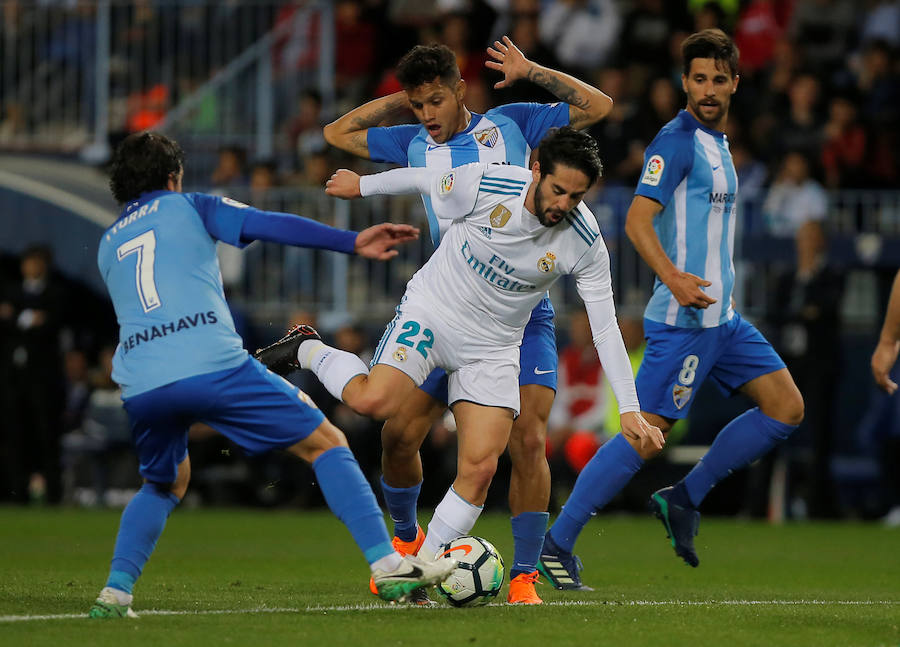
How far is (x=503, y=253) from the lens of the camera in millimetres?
7004

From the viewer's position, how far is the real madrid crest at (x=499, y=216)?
6977 millimetres

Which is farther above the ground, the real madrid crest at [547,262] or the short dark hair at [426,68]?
the short dark hair at [426,68]

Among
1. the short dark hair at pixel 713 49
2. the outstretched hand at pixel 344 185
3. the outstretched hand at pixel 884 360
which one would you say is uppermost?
the short dark hair at pixel 713 49

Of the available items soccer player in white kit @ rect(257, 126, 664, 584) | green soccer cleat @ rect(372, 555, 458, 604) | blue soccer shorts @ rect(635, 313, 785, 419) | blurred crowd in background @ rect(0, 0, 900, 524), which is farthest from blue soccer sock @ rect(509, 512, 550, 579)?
blurred crowd in background @ rect(0, 0, 900, 524)

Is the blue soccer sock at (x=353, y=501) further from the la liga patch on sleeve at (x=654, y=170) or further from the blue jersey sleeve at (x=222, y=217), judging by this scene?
the la liga patch on sleeve at (x=654, y=170)

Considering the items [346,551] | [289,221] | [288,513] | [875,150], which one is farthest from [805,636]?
[875,150]

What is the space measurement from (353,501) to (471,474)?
32.3 inches

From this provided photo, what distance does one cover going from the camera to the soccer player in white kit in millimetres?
6875

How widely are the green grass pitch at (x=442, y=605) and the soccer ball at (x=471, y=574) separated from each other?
10 cm

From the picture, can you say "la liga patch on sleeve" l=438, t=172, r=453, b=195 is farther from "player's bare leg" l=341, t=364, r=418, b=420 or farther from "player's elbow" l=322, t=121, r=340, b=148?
"player's elbow" l=322, t=121, r=340, b=148

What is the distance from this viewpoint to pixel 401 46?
59.4 ft

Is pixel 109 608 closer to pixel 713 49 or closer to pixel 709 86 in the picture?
pixel 709 86

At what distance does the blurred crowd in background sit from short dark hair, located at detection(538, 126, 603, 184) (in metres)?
7.40

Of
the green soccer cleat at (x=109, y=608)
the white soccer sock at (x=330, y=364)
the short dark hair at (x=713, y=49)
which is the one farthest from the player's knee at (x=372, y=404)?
the short dark hair at (x=713, y=49)
